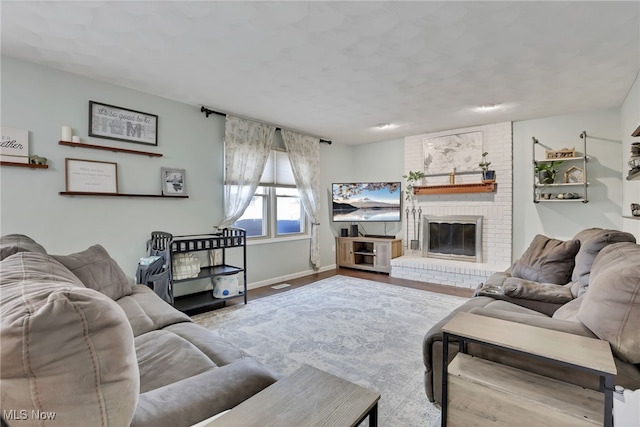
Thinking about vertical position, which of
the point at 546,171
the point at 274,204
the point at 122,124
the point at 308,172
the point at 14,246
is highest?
the point at 122,124

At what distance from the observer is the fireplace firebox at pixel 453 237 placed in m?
5.01

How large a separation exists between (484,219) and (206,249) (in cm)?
419

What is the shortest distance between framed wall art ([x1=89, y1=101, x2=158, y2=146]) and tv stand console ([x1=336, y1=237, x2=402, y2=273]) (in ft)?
12.3

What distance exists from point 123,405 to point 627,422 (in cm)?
183

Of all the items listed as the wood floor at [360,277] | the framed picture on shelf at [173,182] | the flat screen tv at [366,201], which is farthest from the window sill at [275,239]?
the framed picture on shelf at [173,182]

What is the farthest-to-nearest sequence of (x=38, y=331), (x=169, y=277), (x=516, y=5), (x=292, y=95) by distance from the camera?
(x=292, y=95) → (x=169, y=277) → (x=516, y=5) → (x=38, y=331)

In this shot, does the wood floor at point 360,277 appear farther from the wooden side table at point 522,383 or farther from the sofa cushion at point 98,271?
the wooden side table at point 522,383

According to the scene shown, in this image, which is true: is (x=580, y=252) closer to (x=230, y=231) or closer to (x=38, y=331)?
(x=38, y=331)

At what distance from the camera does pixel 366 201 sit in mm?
5711

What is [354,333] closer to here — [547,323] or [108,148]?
[547,323]

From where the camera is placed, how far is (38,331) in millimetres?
616

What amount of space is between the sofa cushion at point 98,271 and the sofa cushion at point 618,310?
9.56ft

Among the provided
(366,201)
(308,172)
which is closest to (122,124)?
(308,172)

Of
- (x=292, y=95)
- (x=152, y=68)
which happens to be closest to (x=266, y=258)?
(x=292, y=95)
